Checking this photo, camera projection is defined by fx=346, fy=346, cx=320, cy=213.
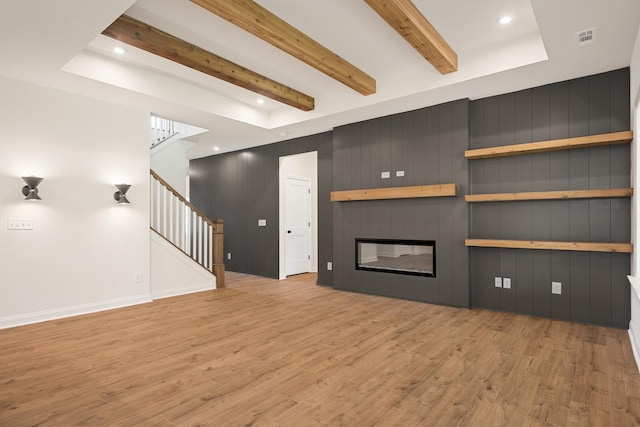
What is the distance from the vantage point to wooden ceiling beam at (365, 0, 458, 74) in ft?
8.95

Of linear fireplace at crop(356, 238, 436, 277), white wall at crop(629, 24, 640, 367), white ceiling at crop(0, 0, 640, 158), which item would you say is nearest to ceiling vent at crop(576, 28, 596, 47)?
white ceiling at crop(0, 0, 640, 158)

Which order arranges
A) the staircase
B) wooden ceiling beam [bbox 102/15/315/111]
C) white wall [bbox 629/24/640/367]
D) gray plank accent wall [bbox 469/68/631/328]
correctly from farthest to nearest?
the staircase → gray plank accent wall [bbox 469/68/631/328] → wooden ceiling beam [bbox 102/15/315/111] → white wall [bbox 629/24/640/367]

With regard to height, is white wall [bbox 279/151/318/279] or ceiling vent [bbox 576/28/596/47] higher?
ceiling vent [bbox 576/28/596/47]

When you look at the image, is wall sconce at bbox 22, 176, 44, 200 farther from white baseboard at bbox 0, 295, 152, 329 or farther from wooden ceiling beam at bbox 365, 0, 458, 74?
wooden ceiling beam at bbox 365, 0, 458, 74

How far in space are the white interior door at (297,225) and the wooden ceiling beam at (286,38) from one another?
3.01m

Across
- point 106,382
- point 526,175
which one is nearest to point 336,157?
point 526,175

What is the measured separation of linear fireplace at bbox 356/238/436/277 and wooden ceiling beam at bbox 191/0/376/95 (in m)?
2.18

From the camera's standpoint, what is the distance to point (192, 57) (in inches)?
145

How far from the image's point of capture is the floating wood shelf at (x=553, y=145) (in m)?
3.43

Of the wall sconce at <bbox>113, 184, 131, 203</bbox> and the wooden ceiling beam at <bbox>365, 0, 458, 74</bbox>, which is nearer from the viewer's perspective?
the wooden ceiling beam at <bbox>365, 0, 458, 74</bbox>

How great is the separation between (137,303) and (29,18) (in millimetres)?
3418

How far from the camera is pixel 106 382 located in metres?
2.46

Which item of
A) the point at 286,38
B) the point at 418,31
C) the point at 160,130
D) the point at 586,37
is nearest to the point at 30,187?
the point at 286,38

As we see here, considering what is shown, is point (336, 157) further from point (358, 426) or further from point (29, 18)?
point (358, 426)
